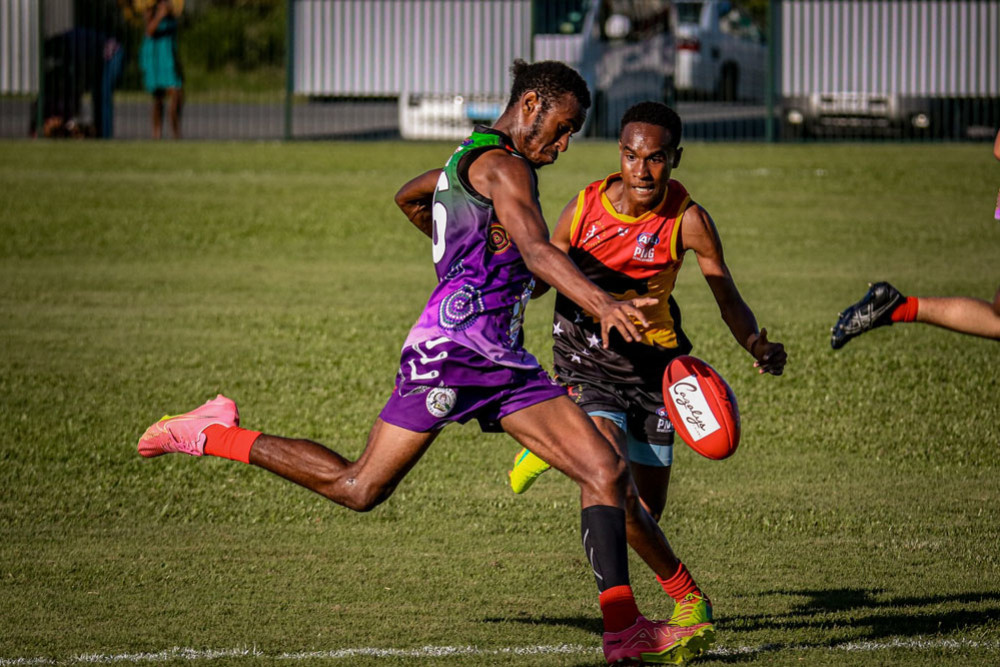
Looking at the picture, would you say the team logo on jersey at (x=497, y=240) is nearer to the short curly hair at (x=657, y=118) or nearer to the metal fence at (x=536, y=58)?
the short curly hair at (x=657, y=118)

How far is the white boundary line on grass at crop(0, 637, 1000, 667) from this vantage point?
17.8 ft

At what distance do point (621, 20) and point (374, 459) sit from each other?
67.9ft

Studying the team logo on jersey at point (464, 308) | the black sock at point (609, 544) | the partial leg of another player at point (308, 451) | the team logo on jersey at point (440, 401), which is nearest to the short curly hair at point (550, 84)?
the team logo on jersey at point (464, 308)

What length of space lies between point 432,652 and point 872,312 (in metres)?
3.13

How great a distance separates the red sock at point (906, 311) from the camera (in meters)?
7.39

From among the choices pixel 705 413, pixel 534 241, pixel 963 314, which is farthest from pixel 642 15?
pixel 534 241

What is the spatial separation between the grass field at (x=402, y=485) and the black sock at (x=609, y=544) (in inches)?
20.2

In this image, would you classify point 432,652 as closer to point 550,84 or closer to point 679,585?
point 679,585

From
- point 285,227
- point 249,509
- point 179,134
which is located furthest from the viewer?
point 179,134

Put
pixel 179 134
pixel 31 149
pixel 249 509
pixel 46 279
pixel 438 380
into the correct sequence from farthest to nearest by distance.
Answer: pixel 179 134 < pixel 31 149 < pixel 46 279 < pixel 249 509 < pixel 438 380

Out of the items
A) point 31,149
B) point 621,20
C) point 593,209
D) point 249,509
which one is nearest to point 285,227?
point 31,149

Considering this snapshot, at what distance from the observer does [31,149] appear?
23797 mm

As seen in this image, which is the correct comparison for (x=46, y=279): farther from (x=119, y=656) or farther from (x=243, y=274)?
(x=119, y=656)

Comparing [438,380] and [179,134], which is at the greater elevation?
[179,134]
